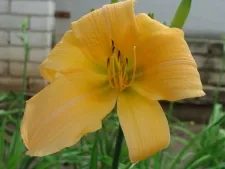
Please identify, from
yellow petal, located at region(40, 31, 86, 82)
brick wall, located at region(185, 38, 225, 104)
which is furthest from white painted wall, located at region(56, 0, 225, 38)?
yellow petal, located at region(40, 31, 86, 82)

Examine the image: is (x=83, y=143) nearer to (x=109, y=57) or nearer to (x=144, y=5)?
(x=109, y=57)

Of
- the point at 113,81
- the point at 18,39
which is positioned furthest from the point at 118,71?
the point at 18,39

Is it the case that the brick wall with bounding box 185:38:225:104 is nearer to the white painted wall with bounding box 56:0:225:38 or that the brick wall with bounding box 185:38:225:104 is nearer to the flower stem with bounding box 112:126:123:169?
the white painted wall with bounding box 56:0:225:38

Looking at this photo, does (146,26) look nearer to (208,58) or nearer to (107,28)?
(107,28)

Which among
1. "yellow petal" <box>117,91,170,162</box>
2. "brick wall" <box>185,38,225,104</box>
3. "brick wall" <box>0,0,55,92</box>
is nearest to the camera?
"yellow petal" <box>117,91,170,162</box>

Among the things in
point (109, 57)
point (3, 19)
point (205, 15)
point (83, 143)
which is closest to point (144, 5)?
point (205, 15)

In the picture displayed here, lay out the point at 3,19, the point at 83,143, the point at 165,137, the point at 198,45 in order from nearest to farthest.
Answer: the point at 165,137 → the point at 83,143 → the point at 3,19 → the point at 198,45

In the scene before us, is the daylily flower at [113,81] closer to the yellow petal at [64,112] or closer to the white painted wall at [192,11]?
the yellow petal at [64,112]
